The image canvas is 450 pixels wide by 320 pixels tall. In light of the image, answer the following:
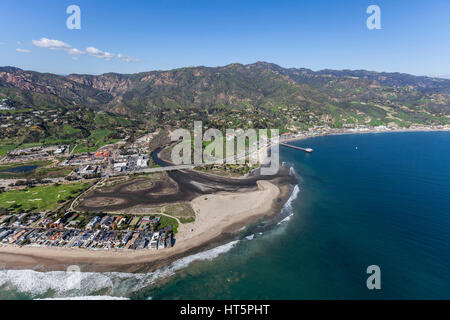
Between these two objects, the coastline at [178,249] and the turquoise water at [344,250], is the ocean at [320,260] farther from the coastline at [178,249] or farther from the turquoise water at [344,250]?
the coastline at [178,249]

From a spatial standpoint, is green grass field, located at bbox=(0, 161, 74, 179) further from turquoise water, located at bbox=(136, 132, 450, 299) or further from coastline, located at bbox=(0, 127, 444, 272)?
turquoise water, located at bbox=(136, 132, 450, 299)

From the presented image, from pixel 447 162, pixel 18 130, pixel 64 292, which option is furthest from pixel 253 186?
pixel 18 130

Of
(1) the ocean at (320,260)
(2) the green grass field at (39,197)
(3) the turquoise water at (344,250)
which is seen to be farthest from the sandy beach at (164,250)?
(2) the green grass field at (39,197)

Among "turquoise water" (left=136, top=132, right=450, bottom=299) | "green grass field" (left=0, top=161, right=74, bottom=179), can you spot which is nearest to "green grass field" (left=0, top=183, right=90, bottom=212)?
"green grass field" (left=0, top=161, right=74, bottom=179)
